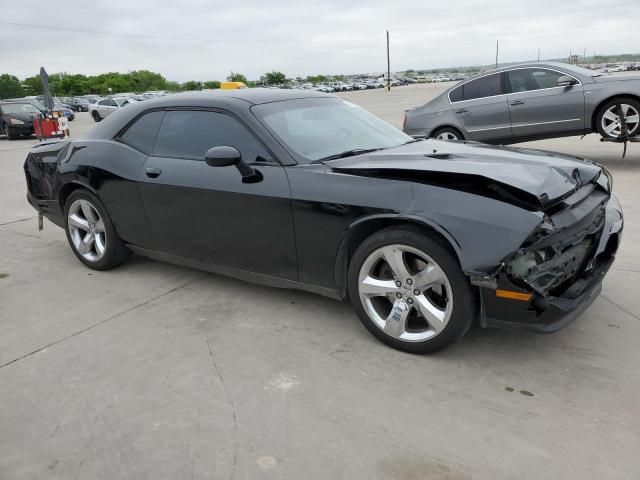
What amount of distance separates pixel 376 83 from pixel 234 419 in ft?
300

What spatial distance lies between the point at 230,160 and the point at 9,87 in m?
85.3

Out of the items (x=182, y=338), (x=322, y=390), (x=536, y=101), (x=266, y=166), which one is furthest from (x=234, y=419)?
(x=536, y=101)

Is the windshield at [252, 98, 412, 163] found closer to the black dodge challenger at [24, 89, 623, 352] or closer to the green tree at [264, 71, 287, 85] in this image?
the black dodge challenger at [24, 89, 623, 352]

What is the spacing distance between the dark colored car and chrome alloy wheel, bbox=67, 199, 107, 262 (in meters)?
17.2

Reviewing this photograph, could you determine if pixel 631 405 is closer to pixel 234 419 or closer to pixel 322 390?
pixel 322 390

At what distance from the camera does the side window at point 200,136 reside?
3592mm

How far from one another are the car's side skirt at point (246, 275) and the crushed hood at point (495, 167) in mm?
765

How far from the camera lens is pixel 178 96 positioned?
4238mm

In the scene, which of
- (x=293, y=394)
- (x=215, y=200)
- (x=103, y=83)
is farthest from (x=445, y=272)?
(x=103, y=83)

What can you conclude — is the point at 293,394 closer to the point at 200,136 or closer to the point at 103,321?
the point at 103,321

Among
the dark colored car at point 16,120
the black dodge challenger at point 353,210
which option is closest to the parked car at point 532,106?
the black dodge challenger at point 353,210

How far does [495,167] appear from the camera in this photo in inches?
119

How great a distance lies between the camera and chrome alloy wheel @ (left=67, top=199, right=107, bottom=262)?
4629 mm

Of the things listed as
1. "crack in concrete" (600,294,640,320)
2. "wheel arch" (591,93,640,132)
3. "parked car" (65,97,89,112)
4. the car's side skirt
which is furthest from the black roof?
"parked car" (65,97,89,112)
